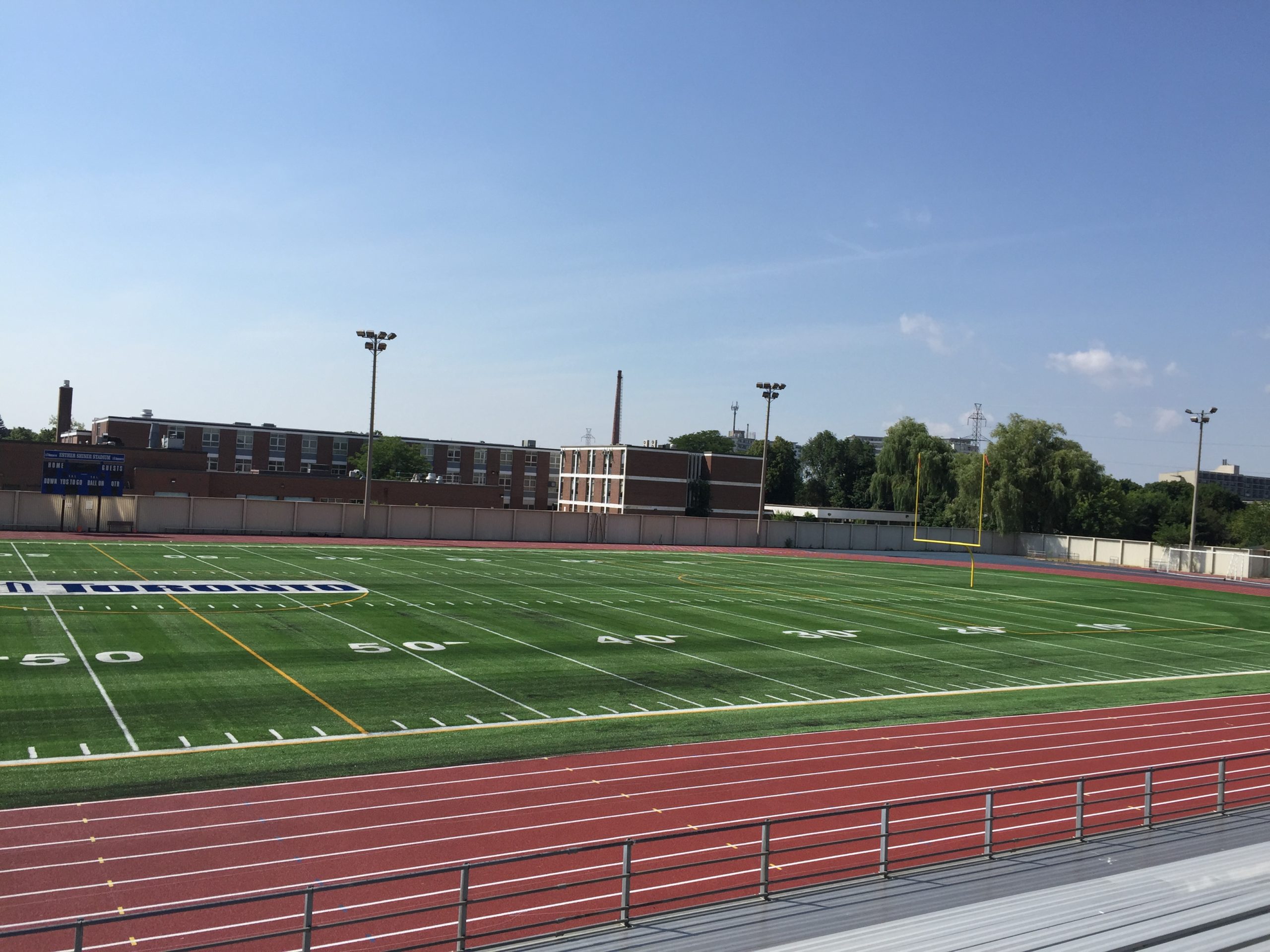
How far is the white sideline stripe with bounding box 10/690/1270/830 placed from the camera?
14.0m

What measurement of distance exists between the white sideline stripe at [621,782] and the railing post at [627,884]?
4.57 m

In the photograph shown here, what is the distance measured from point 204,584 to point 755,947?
104 ft

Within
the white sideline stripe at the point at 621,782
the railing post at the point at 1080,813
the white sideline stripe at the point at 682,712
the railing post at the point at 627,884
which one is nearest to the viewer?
the railing post at the point at 627,884

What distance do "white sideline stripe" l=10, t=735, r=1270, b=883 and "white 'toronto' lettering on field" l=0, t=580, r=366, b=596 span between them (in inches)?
895

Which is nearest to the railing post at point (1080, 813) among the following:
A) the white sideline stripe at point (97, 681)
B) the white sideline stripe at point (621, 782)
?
the white sideline stripe at point (621, 782)

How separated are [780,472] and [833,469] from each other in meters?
15.3

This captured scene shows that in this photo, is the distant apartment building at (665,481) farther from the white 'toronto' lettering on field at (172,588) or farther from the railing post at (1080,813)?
the railing post at (1080,813)

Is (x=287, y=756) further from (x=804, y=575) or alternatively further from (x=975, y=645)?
(x=804, y=575)

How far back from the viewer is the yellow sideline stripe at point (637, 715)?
15.8 m

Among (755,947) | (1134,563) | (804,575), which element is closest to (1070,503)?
(1134,563)

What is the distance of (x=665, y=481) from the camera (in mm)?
103438

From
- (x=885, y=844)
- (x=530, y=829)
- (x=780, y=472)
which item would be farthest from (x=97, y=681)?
(x=780, y=472)

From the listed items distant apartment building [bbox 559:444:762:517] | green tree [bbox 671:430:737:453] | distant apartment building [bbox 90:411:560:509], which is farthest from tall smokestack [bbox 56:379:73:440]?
green tree [bbox 671:430:737:453]

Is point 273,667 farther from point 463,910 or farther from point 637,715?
point 463,910
